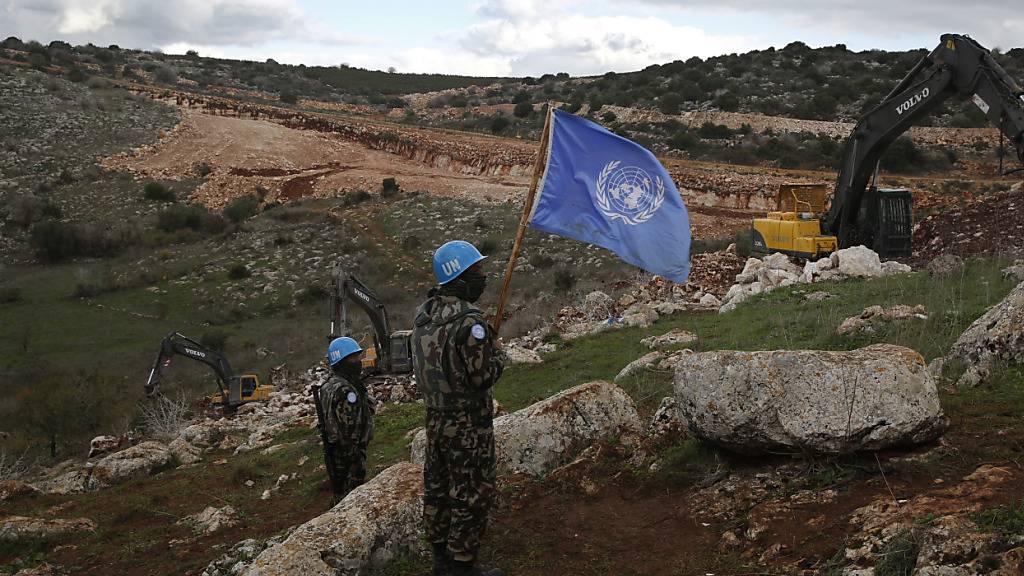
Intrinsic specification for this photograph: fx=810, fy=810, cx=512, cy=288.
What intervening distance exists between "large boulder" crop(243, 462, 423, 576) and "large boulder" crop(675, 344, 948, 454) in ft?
7.02

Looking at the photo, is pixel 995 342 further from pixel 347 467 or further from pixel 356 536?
pixel 347 467

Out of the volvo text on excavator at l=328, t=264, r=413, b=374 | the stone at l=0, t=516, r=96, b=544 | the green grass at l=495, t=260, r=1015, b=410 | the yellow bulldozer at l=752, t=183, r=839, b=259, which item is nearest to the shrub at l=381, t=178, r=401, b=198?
the volvo text on excavator at l=328, t=264, r=413, b=374

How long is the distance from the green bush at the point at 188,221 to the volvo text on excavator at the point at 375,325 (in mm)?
17982

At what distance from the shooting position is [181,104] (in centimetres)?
4872

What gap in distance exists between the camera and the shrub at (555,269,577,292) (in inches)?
820

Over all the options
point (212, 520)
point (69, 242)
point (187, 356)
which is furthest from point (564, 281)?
point (69, 242)

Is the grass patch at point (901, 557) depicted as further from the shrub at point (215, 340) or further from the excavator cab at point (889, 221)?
the shrub at point (215, 340)

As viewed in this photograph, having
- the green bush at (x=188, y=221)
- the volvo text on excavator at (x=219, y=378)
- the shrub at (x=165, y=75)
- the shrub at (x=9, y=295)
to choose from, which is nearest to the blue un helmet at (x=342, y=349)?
the volvo text on excavator at (x=219, y=378)

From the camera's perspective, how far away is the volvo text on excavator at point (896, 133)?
44.2ft

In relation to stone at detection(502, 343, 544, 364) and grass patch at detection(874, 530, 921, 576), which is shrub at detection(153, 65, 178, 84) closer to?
stone at detection(502, 343, 544, 364)

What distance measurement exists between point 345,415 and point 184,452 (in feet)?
24.0

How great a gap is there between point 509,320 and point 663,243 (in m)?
11.6

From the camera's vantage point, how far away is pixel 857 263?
14094mm

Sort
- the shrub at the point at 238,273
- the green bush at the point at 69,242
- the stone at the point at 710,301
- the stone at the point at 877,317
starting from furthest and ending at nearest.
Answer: the green bush at the point at 69,242 → the shrub at the point at 238,273 → the stone at the point at 710,301 → the stone at the point at 877,317
